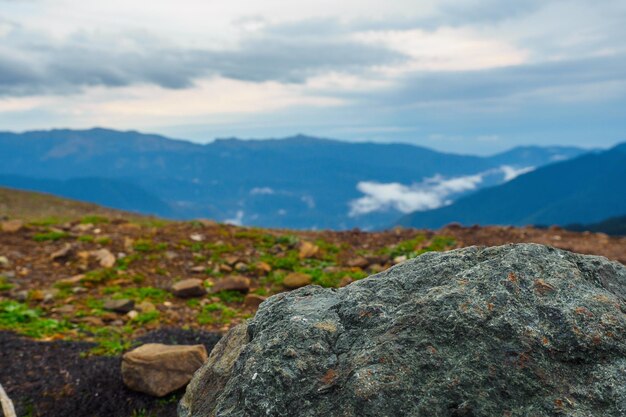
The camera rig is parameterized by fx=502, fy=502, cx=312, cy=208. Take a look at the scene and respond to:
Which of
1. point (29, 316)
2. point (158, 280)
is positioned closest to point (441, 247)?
point (158, 280)

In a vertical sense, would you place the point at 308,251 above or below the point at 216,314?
above

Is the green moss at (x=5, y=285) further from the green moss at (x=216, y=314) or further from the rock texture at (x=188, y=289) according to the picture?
the green moss at (x=216, y=314)

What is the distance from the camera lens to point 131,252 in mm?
16469

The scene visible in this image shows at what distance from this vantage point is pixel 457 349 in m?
3.94

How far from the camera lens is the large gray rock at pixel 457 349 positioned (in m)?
3.72

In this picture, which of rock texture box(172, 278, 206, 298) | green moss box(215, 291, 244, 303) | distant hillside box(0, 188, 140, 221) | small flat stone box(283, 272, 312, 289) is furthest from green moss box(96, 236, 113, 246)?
distant hillside box(0, 188, 140, 221)

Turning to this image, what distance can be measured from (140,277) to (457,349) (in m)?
12.6

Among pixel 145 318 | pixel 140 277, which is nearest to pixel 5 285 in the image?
pixel 140 277

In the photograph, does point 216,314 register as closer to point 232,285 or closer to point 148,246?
point 232,285

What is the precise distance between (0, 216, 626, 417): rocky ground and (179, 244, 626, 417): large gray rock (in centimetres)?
480

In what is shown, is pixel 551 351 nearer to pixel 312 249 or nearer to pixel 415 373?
pixel 415 373

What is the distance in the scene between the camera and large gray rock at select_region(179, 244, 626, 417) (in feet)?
12.2

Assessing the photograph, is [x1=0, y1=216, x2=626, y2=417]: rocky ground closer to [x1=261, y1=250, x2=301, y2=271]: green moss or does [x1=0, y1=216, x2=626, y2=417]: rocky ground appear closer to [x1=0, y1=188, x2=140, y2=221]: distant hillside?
[x1=261, y1=250, x2=301, y2=271]: green moss

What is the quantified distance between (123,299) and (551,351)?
37.4ft
